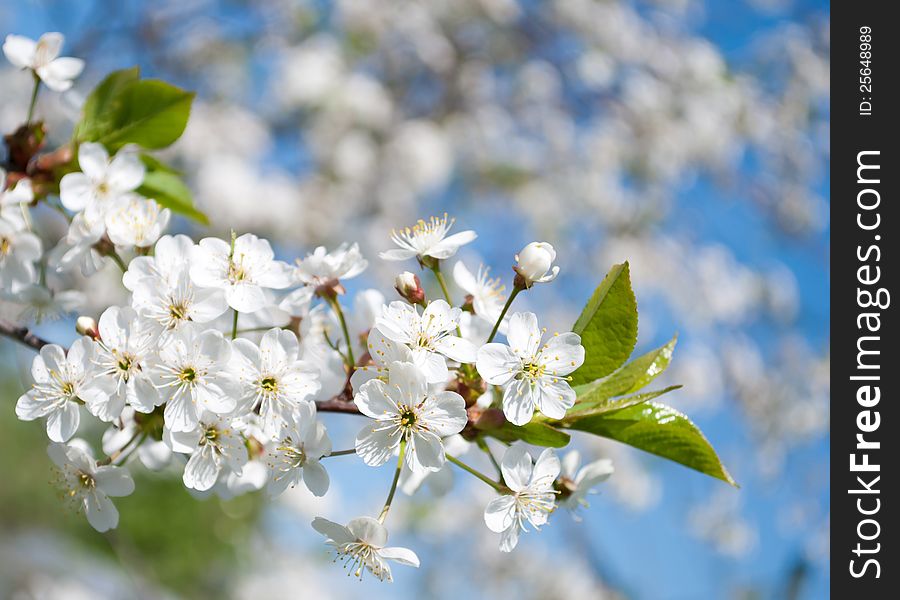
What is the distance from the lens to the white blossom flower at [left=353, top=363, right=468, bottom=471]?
79 centimetres

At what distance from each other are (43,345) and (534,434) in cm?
60

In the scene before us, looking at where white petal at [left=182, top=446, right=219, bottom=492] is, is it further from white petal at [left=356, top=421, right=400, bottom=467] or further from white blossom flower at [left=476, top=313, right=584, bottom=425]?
white blossom flower at [left=476, top=313, right=584, bottom=425]

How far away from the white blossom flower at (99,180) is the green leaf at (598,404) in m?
0.66

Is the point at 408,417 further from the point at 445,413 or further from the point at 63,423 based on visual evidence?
the point at 63,423

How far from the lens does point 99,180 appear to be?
41.0 inches

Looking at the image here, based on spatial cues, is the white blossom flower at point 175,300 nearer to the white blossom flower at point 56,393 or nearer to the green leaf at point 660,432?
the white blossom flower at point 56,393

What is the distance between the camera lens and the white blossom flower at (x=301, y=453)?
0.81m

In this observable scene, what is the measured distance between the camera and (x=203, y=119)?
4691 millimetres

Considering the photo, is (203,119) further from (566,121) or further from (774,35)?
(774,35)
